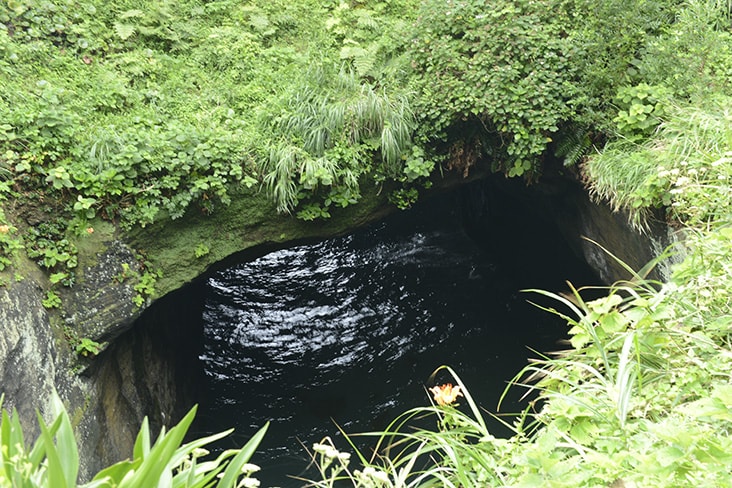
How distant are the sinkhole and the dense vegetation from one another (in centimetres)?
150

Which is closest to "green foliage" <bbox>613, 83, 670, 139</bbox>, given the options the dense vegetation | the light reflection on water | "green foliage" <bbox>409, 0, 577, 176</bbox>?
the dense vegetation

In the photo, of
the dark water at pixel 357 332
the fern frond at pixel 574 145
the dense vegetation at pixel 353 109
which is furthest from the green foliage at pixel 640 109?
the dark water at pixel 357 332

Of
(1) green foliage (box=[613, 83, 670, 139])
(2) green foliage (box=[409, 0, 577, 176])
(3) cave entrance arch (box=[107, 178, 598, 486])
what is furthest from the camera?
(3) cave entrance arch (box=[107, 178, 598, 486])

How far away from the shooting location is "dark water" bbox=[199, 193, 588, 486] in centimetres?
735

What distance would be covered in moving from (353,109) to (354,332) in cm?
415

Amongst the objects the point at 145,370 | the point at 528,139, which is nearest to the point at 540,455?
the point at 528,139

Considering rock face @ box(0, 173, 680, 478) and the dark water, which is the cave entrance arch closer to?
the dark water

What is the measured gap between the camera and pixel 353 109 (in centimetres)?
559

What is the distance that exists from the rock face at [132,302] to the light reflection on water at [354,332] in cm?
130

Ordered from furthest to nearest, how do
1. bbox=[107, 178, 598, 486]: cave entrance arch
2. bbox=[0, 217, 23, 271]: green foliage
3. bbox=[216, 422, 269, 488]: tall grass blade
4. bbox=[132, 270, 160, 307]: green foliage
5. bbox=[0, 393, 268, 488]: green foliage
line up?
1. bbox=[107, 178, 598, 486]: cave entrance arch
2. bbox=[132, 270, 160, 307]: green foliage
3. bbox=[0, 217, 23, 271]: green foliage
4. bbox=[216, 422, 269, 488]: tall grass blade
5. bbox=[0, 393, 268, 488]: green foliage

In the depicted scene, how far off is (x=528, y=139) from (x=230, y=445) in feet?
16.8

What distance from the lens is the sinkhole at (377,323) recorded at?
24.1ft

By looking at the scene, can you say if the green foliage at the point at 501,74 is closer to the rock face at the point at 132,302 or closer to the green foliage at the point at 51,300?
the rock face at the point at 132,302

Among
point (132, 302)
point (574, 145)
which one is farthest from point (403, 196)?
point (132, 302)
